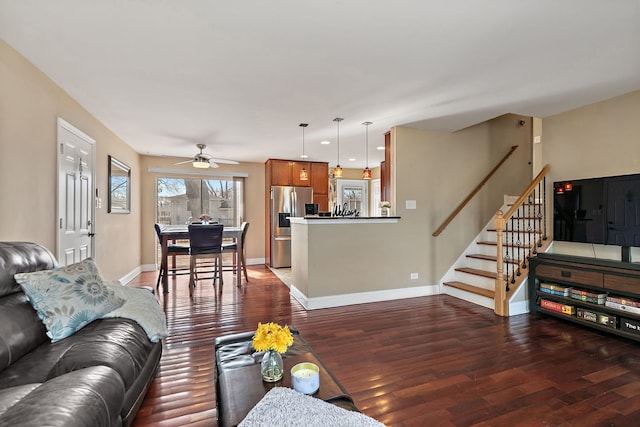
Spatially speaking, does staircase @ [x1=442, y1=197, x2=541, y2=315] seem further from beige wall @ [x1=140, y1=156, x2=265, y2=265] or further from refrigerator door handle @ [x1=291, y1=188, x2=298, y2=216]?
beige wall @ [x1=140, y1=156, x2=265, y2=265]

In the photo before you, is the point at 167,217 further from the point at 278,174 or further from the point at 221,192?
the point at 278,174

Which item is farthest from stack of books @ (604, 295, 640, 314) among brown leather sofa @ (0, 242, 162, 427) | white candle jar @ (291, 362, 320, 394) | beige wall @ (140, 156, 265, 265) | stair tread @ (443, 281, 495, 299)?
beige wall @ (140, 156, 265, 265)

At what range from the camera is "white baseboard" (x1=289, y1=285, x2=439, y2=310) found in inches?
148

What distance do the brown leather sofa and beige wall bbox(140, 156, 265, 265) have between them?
4.67 m

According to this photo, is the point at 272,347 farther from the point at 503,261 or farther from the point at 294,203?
the point at 294,203

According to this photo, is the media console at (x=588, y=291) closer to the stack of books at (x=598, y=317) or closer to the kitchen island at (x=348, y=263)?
the stack of books at (x=598, y=317)

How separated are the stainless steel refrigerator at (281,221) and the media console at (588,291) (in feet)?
14.5

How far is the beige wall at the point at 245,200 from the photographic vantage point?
6312mm

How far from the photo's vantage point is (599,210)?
304cm

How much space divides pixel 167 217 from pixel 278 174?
2.66 metres

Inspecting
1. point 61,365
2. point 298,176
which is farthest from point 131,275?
point 61,365

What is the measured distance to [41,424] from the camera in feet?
3.09

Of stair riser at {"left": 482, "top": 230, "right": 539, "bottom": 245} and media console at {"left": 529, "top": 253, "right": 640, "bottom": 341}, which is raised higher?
stair riser at {"left": 482, "top": 230, "right": 539, "bottom": 245}

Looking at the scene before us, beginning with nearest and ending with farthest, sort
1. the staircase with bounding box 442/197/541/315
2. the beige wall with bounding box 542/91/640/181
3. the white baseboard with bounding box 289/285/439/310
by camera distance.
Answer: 1. the beige wall with bounding box 542/91/640/181
2. the staircase with bounding box 442/197/541/315
3. the white baseboard with bounding box 289/285/439/310
